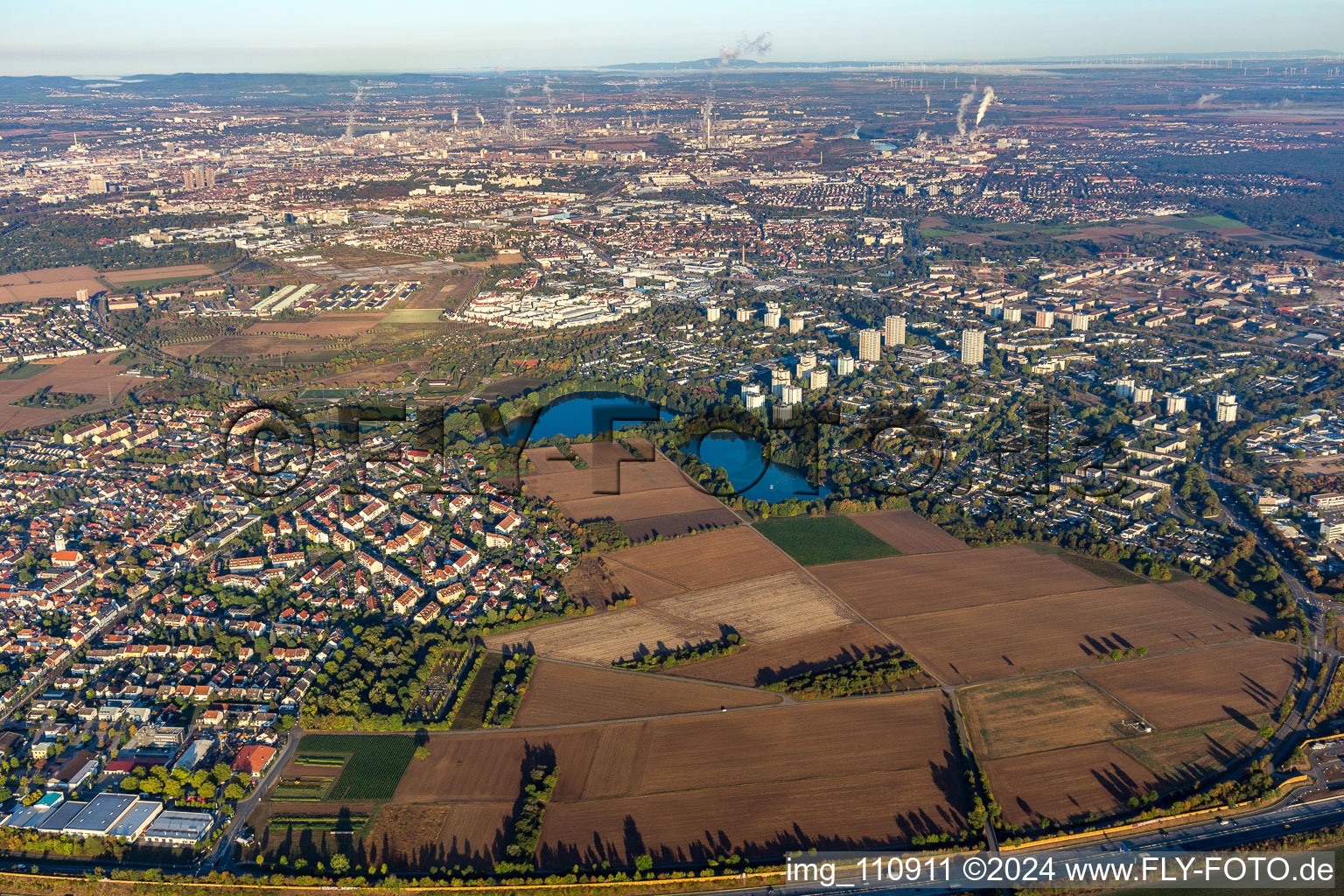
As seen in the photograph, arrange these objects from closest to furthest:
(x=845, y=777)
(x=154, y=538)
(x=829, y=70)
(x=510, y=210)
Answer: (x=845, y=777), (x=154, y=538), (x=510, y=210), (x=829, y=70)

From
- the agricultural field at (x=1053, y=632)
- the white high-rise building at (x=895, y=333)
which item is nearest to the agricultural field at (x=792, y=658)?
the agricultural field at (x=1053, y=632)


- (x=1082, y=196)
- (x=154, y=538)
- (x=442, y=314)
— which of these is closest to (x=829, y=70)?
(x=1082, y=196)

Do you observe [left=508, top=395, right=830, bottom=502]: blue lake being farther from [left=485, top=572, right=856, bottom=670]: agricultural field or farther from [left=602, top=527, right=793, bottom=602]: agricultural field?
[left=485, top=572, right=856, bottom=670]: agricultural field

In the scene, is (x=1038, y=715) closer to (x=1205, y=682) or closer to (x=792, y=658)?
(x=1205, y=682)

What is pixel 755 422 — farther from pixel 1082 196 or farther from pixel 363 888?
pixel 1082 196

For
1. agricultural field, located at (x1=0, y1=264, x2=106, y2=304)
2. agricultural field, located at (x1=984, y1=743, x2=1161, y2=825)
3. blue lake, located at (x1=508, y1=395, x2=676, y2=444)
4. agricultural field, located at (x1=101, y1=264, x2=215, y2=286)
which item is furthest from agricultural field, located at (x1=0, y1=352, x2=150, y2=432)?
agricultural field, located at (x1=984, y1=743, x2=1161, y2=825)
